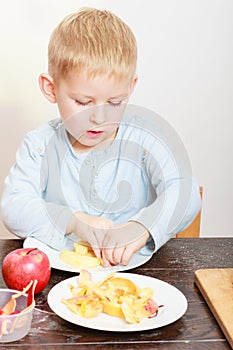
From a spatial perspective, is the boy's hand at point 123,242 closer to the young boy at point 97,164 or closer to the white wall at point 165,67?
the young boy at point 97,164

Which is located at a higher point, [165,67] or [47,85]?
[47,85]

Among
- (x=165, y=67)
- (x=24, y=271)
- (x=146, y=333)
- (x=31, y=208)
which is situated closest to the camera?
(x=146, y=333)

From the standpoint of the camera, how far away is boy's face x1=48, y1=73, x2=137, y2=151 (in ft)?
4.45

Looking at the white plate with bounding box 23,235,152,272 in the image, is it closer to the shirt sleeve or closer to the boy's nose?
the shirt sleeve

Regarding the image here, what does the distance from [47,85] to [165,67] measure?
2.94 ft

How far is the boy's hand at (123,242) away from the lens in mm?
1254

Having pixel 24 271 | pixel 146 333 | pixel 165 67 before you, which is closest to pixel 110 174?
pixel 24 271

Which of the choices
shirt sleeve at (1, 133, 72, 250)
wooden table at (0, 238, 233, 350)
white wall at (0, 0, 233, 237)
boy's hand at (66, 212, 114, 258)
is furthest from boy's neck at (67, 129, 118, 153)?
white wall at (0, 0, 233, 237)

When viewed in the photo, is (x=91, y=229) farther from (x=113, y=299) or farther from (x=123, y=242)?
(x=113, y=299)

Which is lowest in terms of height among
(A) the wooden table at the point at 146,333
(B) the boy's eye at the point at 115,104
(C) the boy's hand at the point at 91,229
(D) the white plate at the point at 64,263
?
(D) the white plate at the point at 64,263

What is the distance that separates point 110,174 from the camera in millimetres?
1552

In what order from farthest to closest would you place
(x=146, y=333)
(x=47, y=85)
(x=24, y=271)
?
1. (x=47, y=85)
2. (x=24, y=271)
3. (x=146, y=333)

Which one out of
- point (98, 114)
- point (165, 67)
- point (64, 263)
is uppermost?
point (98, 114)

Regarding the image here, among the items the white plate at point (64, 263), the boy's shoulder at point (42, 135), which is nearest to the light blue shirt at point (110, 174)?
the boy's shoulder at point (42, 135)
